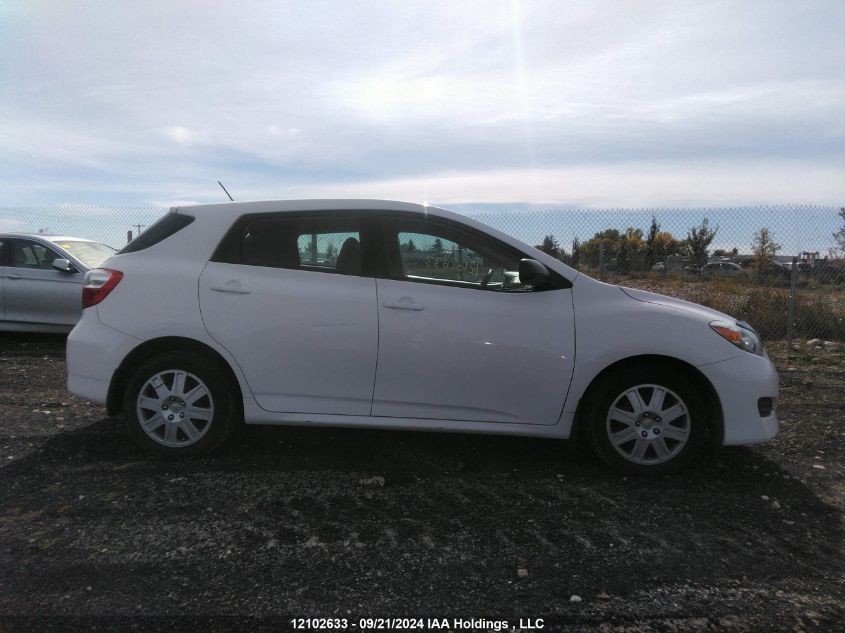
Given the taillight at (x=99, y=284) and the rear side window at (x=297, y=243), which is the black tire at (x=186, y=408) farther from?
the rear side window at (x=297, y=243)

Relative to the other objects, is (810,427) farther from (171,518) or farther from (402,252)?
(171,518)

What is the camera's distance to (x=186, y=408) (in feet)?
12.7

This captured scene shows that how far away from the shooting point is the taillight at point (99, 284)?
390 cm

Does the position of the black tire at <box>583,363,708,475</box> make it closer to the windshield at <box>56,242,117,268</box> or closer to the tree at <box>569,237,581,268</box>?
the tree at <box>569,237,581,268</box>

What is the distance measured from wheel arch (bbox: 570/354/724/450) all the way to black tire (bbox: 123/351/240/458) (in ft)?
7.28

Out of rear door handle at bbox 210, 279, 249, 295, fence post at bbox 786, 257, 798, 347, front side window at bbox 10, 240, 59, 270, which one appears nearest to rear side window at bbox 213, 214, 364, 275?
rear door handle at bbox 210, 279, 249, 295

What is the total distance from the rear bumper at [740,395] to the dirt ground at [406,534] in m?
0.33

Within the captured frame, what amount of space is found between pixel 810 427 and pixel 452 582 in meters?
3.88

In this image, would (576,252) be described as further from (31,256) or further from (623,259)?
(31,256)

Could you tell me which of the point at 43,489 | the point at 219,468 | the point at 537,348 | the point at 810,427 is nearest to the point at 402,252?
the point at 537,348

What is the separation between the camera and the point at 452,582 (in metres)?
2.57

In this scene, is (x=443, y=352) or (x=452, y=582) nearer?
(x=452, y=582)

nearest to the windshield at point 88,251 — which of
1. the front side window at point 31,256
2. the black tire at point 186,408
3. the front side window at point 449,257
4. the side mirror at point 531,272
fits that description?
the front side window at point 31,256

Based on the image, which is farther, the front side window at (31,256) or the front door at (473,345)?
Answer: the front side window at (31,256)
